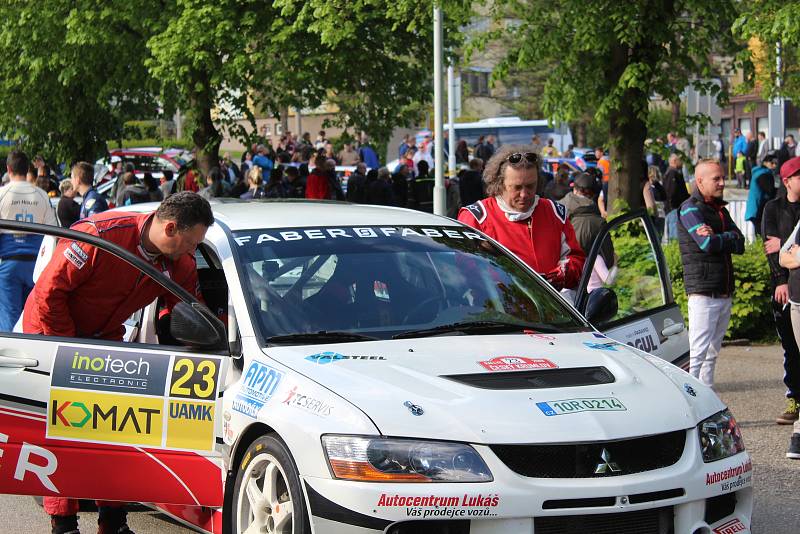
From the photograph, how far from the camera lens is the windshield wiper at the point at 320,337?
5.07m

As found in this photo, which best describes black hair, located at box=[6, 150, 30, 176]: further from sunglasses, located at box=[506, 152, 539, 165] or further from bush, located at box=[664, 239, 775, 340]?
bush, located at box=[664, 239, 775, 340]

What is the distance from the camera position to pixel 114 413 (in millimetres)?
5195

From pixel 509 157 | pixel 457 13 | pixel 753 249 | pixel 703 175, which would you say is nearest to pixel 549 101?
pixel 457 13

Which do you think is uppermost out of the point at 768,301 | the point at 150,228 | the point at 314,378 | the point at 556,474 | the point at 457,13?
the point at 457,13

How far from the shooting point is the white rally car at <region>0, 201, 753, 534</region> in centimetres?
433

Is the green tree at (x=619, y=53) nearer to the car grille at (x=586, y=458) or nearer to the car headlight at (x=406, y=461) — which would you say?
the car grille at (x=586, y=458)

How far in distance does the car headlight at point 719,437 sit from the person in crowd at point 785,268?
3.20 metres

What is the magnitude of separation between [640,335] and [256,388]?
2.48 m

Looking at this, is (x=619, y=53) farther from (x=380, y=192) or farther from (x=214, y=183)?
(x=214, y=183)

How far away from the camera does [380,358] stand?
489 cm

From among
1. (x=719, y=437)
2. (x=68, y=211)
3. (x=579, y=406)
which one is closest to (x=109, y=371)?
(x=579, y=406)

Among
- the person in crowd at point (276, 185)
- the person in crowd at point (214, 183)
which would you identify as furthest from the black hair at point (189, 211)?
the person in crowd at point (276, 185)

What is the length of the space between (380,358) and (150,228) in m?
1.37

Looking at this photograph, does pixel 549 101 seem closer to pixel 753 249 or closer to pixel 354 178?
pixel 753 249
